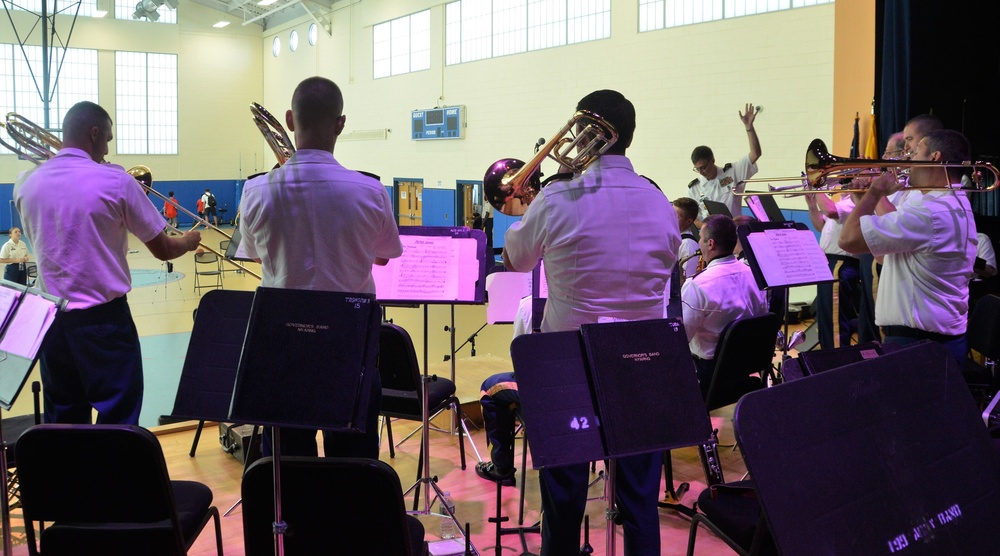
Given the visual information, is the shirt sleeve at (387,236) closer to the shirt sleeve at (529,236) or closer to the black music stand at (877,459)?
the shirt sleeve at (529,236)

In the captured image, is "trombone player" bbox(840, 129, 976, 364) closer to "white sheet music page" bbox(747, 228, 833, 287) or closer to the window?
"white sheet music page" bbox(747, 228, 833, 287)

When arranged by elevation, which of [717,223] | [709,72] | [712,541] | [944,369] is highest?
[709,72]

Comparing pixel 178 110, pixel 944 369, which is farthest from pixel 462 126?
pixel 944 369

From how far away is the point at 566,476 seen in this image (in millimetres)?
2551

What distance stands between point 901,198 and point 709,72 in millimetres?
7364

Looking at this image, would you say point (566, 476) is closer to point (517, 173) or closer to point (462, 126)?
point (517, 173)

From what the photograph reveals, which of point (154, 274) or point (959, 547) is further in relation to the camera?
point (154, 274)

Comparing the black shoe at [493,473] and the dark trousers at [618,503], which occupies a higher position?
the dark trousers at [618,503]

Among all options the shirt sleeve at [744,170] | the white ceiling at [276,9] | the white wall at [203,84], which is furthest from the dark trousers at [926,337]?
the white wall at [203,84]

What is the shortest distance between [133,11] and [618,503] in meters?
25.6

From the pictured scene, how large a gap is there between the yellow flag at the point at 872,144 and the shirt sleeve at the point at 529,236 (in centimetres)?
478

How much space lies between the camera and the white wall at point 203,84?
78.1 ft

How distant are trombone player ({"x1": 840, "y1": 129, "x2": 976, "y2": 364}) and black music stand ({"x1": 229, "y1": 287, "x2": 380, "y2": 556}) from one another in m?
2.46

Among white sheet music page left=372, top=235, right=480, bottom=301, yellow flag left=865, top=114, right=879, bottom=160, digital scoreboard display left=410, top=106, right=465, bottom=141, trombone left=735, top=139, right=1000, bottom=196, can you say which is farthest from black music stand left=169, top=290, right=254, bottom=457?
digital scoreboard display left=410, top=106, right=465, bottom=141
